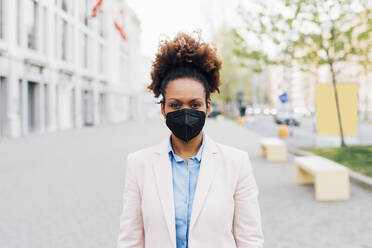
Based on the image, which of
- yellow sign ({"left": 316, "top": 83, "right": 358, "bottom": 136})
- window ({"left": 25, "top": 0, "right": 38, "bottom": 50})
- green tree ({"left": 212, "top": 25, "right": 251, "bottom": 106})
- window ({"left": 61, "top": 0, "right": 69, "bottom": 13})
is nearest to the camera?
yellow sign ({"left": 316, "top": 83, "right": 358, "bottom": 136})

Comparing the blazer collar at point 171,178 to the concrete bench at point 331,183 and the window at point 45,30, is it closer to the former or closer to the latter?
the concrete bench at point 331,183

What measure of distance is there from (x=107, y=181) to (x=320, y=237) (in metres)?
4.89

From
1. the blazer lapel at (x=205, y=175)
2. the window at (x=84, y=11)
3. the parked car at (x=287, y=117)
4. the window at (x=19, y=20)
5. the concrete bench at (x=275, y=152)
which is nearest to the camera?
the blazer lapel at (x=205, y=175)

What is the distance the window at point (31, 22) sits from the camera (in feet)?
73.0

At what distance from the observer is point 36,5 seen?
2356 cm

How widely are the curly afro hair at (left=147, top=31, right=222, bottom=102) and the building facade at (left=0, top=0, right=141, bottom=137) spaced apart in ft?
62.0

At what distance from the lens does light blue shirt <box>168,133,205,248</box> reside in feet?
6.29

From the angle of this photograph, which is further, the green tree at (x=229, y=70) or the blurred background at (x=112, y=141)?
the green tree at (x=229, y=70)

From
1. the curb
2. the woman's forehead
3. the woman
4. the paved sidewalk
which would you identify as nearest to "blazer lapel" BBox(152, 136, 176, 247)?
the woman

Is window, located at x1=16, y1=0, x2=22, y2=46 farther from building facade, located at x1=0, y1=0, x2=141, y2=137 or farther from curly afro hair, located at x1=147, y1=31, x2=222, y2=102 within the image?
curly afro hair, located at x1=147, y1=31, x2=222, y2=102

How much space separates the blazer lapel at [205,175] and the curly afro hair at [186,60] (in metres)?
0.30

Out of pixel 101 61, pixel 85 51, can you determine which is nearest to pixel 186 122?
pixel 85 51

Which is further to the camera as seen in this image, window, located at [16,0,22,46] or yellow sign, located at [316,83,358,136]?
window, located at [16,0,22,46]

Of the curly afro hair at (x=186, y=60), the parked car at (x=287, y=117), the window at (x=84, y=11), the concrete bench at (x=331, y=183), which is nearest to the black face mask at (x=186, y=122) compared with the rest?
the curly afro hair at (x=186, y=60)
